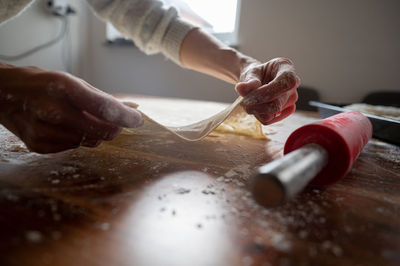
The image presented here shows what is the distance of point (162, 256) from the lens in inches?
7.8

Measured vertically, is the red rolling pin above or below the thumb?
below

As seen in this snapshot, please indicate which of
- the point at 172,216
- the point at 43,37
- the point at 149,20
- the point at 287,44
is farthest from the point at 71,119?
the point at 43,37

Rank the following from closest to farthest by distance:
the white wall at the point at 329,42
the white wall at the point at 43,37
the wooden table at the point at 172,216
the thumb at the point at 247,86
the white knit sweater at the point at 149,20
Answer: the wooden table at the point at 172,216 < the thumb at the point at 247,86 < the white knit sweater at the point at 149,20 < the white wall at the point at 329,42 < the white wall at the point at 43,37

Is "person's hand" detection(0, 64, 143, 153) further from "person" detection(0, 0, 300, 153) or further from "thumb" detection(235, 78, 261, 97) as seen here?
"thumb" detection(235, 78, 261, 97)

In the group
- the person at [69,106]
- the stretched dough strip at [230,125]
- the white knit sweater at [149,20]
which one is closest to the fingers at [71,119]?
the person at [69,106]

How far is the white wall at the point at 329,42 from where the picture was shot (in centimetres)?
165

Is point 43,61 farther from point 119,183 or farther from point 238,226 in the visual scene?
point 238,226

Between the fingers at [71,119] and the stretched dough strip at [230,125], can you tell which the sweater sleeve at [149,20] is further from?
the fingers at [71,119]

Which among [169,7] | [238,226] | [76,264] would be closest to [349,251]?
[238,226]

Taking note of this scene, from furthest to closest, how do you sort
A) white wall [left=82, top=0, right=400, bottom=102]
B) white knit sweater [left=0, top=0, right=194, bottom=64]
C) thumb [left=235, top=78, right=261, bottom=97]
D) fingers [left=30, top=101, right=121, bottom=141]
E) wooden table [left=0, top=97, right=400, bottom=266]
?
1. white wall [left=82, top=0, right=400, bottom=102]
2. white knit sweater [left=0, top=0, right=194, bottom=64]
3. thumb [left=235, top=78, right=261, bottom=97]
4. fingers [left=30, top=101, right=121, bottom=141]
5. wooden table [left=0, top=97, right=400, bottom=266]

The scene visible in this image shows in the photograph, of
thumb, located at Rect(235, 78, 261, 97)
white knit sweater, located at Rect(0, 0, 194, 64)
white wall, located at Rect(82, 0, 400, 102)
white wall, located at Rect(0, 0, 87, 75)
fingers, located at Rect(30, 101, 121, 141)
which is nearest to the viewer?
fingers, located at Rect(30, 101, 121, 141)

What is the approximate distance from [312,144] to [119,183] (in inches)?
10.0

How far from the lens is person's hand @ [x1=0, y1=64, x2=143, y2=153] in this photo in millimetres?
319

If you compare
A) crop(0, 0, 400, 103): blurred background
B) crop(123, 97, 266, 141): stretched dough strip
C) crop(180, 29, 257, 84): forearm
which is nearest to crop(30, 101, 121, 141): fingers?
crop(123, 97, 266, 141): stretched dough strip
